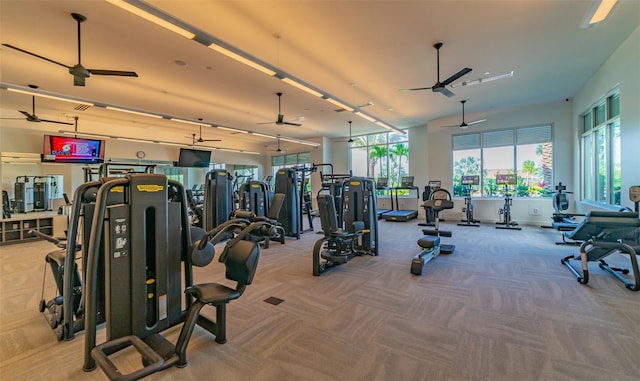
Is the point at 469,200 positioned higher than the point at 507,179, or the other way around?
the point at 507,179

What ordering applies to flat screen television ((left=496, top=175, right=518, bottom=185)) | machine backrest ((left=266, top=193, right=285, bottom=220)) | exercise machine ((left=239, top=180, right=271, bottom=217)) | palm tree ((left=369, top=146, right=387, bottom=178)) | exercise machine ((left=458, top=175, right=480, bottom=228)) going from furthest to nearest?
palm tree ((left=369, top=146, right=387, bottom=178)) → exercise machine ((left=458, top=175, right=480, bottom=228)) → flat screen television ((left=496, top=175, right=518, bottom=185)) → exercise machine ((left=239, top=180, right=271, bottom=217)) → machine backrest ((left=266, top=193, right=285, bottom=220))

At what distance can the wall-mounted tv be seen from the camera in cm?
827

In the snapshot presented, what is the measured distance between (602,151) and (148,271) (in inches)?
343

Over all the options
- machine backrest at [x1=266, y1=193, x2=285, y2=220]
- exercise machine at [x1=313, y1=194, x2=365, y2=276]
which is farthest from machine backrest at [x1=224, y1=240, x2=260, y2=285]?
→ machine backrest at [x1=266, y1=193, x2=285, y2=220]

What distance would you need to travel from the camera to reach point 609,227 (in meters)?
3.50

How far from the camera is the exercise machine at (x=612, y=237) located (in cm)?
336

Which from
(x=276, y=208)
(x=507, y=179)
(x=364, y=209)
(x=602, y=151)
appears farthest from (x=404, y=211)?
(x=276, y=208)

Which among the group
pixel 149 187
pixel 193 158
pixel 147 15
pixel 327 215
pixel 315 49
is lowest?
pixel 327 215

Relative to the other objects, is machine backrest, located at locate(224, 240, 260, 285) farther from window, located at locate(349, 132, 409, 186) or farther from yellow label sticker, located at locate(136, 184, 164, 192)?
window, located at locate(349, 132, 409, 186)

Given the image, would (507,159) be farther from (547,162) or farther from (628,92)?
(628,92)

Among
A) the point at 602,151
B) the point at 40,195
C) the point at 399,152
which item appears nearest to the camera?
the point at 602,151

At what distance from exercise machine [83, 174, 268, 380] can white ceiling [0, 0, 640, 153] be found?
2738 mm

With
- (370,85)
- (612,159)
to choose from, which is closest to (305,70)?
(370,85)

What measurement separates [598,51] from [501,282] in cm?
462
